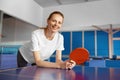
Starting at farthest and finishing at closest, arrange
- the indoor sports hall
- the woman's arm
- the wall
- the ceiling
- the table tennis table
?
1. the ceiling
2. the indoor sports hall
3. the wall
4. the woman's arm
5. the table tennis table

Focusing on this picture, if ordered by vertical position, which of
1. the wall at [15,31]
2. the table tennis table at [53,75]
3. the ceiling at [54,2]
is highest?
the ceiling at [54,2]

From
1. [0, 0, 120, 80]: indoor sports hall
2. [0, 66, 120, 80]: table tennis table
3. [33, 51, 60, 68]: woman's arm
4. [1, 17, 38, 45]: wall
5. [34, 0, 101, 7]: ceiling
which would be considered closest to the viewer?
[0, 66, 120, 80]: table tennis table

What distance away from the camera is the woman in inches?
45.2

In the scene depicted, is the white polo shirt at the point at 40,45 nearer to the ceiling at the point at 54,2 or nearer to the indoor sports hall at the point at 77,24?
the indoor sports hall at the point at 77,24

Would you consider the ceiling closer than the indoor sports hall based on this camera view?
No

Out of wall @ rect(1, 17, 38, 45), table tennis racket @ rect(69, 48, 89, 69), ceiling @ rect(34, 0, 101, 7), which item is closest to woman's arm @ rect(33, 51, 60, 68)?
table tennis racket @ rect(69, 48, 89, 69)

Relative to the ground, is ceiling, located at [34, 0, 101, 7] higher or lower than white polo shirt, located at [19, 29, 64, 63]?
higher

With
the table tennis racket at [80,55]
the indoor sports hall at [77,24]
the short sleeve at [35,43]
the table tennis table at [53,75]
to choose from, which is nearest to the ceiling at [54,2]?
the indoor sports hall at [77,24]

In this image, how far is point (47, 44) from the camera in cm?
126

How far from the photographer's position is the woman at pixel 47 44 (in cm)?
115

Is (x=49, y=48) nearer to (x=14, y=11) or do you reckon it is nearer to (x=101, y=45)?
(x=14, y=11)

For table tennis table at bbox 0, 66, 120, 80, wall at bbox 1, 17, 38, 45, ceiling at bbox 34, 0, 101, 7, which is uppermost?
ceiling at bbox 34, 0, 101, 7

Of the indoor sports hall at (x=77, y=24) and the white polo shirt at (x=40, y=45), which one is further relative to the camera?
the indoor sports hall at (x=77, y=24)

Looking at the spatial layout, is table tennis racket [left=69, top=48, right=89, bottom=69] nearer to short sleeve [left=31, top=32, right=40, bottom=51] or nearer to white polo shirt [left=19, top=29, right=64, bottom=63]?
white polo shirt [left=19, top=29, right=64, bottom=63]
